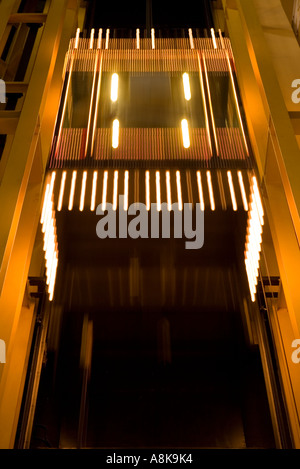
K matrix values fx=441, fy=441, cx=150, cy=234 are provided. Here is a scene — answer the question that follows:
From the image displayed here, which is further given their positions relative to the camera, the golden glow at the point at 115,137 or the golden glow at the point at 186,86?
the golden glow at the point at 186,86

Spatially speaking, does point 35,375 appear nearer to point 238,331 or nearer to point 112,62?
point 238,331

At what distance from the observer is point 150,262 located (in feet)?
19.2

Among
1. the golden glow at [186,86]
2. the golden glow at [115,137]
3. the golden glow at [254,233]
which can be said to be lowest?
the golden glow at [254,233]

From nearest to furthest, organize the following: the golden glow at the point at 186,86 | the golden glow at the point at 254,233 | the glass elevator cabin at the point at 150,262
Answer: the golden glow at the point at 254,233
the glass elevator cabin at the point at 150,262
the golden glow at the point at 186,86

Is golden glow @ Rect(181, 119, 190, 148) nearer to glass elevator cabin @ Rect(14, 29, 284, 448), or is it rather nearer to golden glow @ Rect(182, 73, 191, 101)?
glass elevator cabin @ Rect(14, 29, 284, 448)

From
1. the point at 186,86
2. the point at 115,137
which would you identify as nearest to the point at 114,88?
the point at 186,86

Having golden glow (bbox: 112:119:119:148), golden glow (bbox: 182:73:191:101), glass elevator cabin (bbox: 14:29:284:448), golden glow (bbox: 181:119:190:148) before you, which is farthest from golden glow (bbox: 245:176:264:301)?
golden glow (bbox: 182:73:191:101)

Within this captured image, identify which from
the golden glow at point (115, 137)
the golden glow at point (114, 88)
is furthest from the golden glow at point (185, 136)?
the golden glow at point (114, 88)

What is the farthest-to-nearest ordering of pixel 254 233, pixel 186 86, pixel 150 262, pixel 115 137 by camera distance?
pixel 150 262
pixel 186 86
pixel 254 233
pixel 115 137

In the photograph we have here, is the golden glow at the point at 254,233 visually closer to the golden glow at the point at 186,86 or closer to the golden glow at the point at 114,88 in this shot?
the golden glow at the point at 186,86

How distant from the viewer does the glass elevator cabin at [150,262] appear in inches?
156

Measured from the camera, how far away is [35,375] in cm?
387

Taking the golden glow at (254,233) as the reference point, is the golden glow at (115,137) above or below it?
above

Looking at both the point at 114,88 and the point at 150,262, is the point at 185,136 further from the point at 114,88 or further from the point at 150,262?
the point at 150,262
